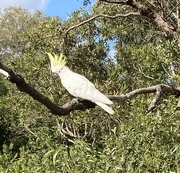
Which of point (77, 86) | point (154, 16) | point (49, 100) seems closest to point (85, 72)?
point (154, 16)

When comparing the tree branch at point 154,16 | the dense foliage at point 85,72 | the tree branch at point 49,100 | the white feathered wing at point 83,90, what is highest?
the dense foliage at point 85,72

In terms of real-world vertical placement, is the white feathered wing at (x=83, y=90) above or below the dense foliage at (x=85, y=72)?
below

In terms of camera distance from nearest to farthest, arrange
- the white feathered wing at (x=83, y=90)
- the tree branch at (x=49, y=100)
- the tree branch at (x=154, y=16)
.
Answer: the tree branch at (x=49, y=100)
the white feathered wing at (x=83, y=90)
the tree branch at (x=154, y=16)

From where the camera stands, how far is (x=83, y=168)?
2654 millimetres

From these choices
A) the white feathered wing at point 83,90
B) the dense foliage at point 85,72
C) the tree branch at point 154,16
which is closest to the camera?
the white feathered wing at point 83,90

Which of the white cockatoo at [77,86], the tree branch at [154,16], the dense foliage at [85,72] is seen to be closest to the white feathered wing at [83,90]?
the white cockatoo at [77,86]

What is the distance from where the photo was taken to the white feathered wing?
2.31 metres

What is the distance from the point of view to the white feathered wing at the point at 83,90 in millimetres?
2311

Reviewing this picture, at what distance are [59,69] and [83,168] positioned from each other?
60 centimetres

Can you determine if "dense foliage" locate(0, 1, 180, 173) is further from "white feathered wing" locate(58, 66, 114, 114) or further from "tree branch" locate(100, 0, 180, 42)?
"white feathered wing" locate(58, 66, 114, 114)

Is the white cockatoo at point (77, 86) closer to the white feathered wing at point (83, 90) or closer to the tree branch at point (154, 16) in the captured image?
the white feathered wing at point (83, 90)

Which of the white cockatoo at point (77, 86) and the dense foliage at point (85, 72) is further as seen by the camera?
the dense foliage at point (85, 72)

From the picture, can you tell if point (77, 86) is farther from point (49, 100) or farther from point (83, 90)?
point (49, 100)

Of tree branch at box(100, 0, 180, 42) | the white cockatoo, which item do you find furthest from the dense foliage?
the white cockatoo
